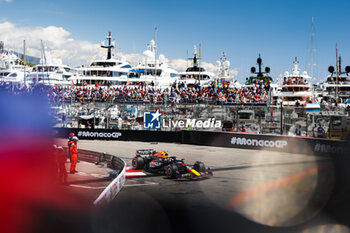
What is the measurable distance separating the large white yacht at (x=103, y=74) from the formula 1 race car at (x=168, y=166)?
1553 inches

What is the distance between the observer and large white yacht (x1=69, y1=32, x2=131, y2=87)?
55.0 m

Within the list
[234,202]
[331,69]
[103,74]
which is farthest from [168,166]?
[331,69]

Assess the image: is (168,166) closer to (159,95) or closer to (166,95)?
(166,95)

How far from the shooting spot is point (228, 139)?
23312mm

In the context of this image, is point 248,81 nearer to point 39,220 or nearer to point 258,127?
point 258,127

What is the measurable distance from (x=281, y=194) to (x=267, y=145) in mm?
10412

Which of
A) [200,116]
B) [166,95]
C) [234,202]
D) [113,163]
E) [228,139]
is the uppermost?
[166,95]

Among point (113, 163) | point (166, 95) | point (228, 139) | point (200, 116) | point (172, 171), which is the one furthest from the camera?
point (166, 95)

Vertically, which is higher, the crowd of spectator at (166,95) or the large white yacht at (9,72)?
the large white yacht at (9,72)

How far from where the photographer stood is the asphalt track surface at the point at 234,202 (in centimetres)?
820

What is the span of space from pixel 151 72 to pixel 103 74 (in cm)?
738

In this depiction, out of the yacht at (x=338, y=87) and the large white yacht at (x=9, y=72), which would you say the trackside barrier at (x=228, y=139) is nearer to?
the large white yacht at (x=9, y=72)

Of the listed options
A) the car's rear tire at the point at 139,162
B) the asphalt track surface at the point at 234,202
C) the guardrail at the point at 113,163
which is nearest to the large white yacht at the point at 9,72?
the guardrail at the point at 113,163

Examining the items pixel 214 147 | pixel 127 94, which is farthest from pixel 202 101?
pixel 214 147
